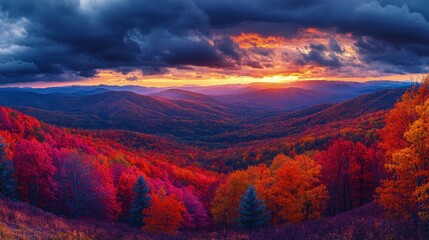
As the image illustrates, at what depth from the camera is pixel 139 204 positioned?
1256 inches

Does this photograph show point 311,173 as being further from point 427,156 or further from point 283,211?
point 427,156

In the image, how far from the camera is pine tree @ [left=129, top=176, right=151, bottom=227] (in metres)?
31.5

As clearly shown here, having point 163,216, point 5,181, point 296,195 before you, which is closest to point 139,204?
point 163,216

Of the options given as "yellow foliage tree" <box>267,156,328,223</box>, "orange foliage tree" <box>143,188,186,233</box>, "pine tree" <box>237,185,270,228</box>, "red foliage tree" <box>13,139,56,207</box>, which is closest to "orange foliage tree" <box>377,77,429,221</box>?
"pine tree" <box>237,185,270,228</box>

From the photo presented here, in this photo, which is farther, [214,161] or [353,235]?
[214,161]

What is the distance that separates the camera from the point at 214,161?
538 feet

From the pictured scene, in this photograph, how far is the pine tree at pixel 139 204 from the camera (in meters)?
31.5

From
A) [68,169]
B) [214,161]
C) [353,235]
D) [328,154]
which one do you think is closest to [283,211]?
[328,154]

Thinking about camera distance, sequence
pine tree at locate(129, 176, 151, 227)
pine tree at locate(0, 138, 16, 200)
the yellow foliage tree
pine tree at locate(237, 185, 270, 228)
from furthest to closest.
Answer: pine tree at locate(129, 176, 151, 227), the yellow foliage tree, pine tree at locate(0, 138, 16, 200), pine tree at locate(237, 185, 270, 228)

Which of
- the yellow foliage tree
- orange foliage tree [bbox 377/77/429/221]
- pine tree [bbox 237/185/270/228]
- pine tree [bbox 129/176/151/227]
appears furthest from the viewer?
pine tree [bbox 129/176/151/227]

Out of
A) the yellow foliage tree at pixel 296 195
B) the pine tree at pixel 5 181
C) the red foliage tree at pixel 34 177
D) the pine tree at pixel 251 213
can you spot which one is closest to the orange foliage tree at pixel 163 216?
the pine tree at pixel 251 213

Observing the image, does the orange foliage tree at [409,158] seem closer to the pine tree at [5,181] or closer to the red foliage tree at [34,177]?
the pine tree at [5,181]

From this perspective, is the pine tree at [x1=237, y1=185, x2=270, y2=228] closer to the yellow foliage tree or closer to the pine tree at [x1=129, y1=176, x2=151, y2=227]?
the yellow foliage tree

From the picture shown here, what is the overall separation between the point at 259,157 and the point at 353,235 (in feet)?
399
